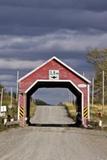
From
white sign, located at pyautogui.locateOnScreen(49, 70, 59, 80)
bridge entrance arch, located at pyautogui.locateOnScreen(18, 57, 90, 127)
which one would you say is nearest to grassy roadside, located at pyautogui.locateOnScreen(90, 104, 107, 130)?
bridge entrance arch, located at pyautogui.locateOnScreen(18, 57, 90, 127)

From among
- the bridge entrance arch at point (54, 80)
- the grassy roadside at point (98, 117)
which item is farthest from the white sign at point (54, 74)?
the grassy roadside at point (98, 117)

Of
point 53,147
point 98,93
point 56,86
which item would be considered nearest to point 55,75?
point 56,86

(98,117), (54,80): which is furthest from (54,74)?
(98,117)

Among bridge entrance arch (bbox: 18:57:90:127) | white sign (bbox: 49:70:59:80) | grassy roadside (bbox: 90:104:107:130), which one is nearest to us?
bridge entrance arch (bbox: 18:57:90:127)

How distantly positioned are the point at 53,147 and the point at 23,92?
23418 mm

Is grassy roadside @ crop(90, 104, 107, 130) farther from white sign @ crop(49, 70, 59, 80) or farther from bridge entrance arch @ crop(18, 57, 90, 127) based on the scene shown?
white sign @ crop(49, 70, 59, 80)

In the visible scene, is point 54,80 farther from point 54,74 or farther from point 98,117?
point 98,117

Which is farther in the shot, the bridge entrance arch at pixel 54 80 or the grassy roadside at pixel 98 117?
the grassy roadside at pixel 98 117

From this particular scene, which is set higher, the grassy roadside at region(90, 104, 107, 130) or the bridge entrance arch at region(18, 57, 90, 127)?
the bridge entrance arch at region(18, 57, 90, 127)

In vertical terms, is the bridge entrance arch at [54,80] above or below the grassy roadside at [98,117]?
above

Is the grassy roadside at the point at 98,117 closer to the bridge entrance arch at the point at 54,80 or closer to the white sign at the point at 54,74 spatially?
→ the bridge entrance arch at the point at 54,80

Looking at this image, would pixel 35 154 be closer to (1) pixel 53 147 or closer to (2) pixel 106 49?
(1) pixel 53 147

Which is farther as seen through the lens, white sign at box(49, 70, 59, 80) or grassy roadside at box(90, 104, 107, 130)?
grassy roadside at box(90, 104, 107, 130)

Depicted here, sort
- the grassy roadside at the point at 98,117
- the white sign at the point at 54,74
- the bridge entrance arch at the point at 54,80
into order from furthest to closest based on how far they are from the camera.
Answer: the grassy roadside at the point at 98,117 < the white sign at the point at 54,74 < the bridge entrance arch at the point at 54,80
